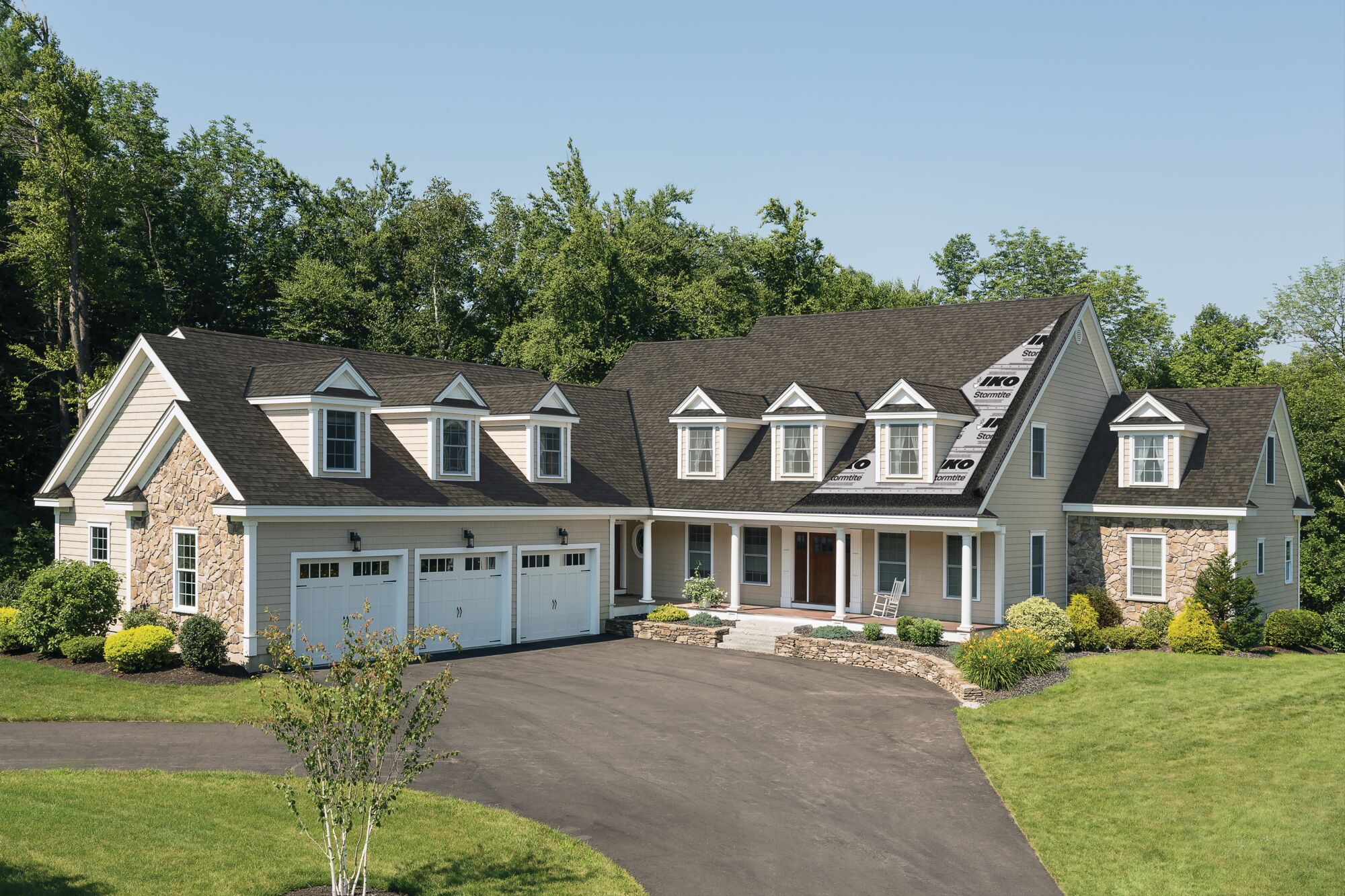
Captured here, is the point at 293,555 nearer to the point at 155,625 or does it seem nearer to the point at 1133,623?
the point at 155,625

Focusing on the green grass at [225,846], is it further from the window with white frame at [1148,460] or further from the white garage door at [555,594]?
the window with white frame at [1148,460]

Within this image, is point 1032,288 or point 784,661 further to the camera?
point 1032,288

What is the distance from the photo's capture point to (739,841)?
43.7 feet

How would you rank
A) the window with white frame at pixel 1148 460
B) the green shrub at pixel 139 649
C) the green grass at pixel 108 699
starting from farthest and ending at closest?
the window with white frame at pixel 1148 460 < the green shrub at pixel 139 649 < the green grass at pixel 108 699

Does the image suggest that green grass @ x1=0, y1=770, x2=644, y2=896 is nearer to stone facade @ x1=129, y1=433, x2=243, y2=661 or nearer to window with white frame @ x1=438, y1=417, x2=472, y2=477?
stone facade @ x1=129, y1=433, x2=243, y2=661

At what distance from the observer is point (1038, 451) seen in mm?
29281

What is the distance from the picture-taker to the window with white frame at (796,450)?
30.9 meters

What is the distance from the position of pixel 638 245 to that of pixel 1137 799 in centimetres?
3895

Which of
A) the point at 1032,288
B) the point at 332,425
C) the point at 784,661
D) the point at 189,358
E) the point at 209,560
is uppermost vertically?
the point at 1032,288

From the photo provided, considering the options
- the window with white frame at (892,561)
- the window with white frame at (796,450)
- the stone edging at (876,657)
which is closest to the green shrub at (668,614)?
the stone edging at (876,657)

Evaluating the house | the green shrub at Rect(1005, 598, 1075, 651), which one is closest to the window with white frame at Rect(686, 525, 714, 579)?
the house

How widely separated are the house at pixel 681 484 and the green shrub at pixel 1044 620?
1225mm

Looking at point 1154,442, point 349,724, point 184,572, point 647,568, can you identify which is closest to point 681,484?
point 647,568

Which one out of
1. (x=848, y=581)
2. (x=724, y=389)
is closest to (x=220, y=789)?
(x=848, y=581)
